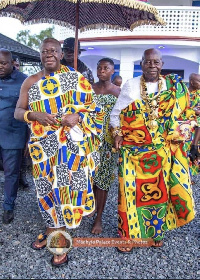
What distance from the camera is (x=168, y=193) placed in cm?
292

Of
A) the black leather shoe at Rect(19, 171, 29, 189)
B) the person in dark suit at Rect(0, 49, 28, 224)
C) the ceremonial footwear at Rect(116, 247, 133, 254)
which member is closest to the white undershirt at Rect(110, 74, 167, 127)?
the person in dark suit at Rect(0, 49, 28, 224)

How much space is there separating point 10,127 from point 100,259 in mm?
1647

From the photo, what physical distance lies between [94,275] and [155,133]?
4.28 ft

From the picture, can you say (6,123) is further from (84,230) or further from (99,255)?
(99,255)

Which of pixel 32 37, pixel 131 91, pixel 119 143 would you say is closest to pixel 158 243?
pixel 119 143

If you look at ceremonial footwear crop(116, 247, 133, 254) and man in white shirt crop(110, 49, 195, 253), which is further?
ceremonial footwear crop(116, 247, 133, 254)

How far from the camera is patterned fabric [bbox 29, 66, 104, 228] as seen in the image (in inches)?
103

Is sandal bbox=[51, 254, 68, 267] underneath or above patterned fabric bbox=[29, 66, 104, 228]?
underneath

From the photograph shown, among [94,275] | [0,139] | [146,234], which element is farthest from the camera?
[0,139]

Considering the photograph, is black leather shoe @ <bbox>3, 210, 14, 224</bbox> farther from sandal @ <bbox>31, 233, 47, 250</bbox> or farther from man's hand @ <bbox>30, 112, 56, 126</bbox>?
man's hand @ <bbox>30, 112, 56, 126</bbox>

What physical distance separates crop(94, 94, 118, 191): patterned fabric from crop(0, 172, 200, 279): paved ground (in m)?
0.55

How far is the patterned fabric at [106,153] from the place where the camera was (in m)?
3.21

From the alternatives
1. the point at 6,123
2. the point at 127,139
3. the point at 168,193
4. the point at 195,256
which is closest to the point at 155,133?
the point at 127,139

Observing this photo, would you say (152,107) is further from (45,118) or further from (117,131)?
(45,118)
